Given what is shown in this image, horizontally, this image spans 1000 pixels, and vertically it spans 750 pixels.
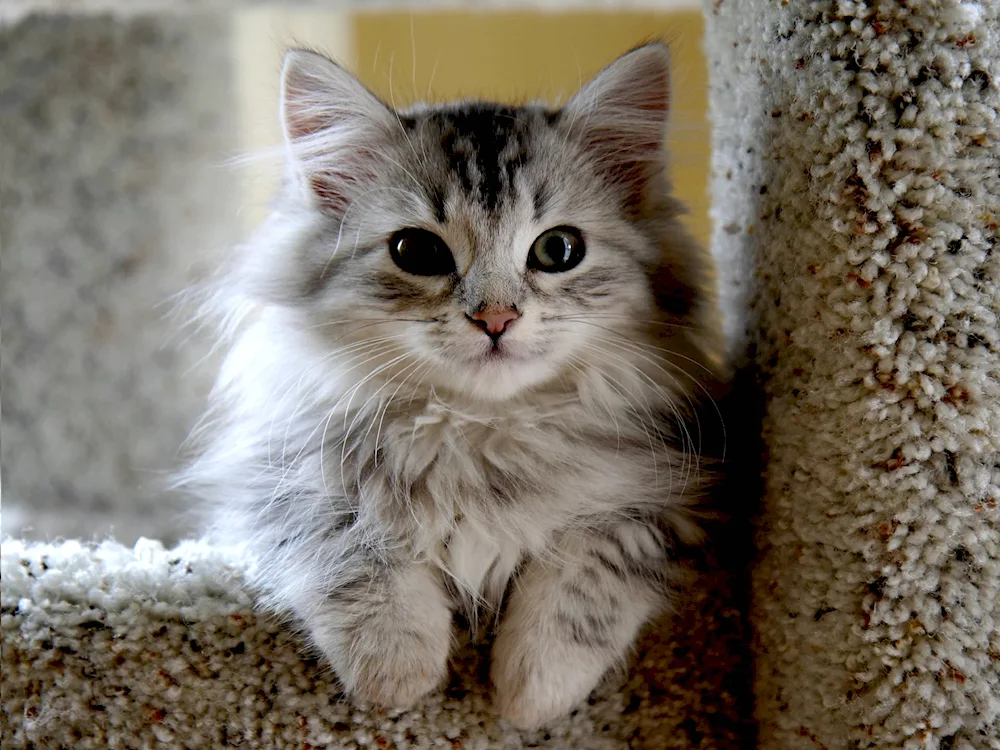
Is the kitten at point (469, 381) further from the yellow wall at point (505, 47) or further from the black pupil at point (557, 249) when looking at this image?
the yellow wall at point (505, 47)

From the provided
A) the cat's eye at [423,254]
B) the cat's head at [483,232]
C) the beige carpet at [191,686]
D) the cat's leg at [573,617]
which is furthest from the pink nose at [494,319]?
the beige carpet at [191,686]

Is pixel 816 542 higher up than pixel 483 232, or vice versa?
pixel 483 232

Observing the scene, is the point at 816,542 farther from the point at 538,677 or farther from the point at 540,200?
the point at 540,200

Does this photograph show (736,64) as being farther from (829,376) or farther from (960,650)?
(960,650)

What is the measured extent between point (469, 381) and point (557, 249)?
226mm

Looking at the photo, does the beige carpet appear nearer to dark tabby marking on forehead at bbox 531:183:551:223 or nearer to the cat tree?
the cat tree

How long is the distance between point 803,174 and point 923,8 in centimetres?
20

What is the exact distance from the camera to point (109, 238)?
7.06ft

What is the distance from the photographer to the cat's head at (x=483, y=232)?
1114 millimetres

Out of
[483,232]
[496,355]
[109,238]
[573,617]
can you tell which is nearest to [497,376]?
[496,355]

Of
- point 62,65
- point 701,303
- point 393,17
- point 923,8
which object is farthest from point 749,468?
point 393,17

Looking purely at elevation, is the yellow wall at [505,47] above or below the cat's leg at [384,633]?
above

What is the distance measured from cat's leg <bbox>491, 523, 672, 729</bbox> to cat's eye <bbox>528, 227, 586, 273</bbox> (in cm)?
35

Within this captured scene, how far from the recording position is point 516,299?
1086 millimetres
